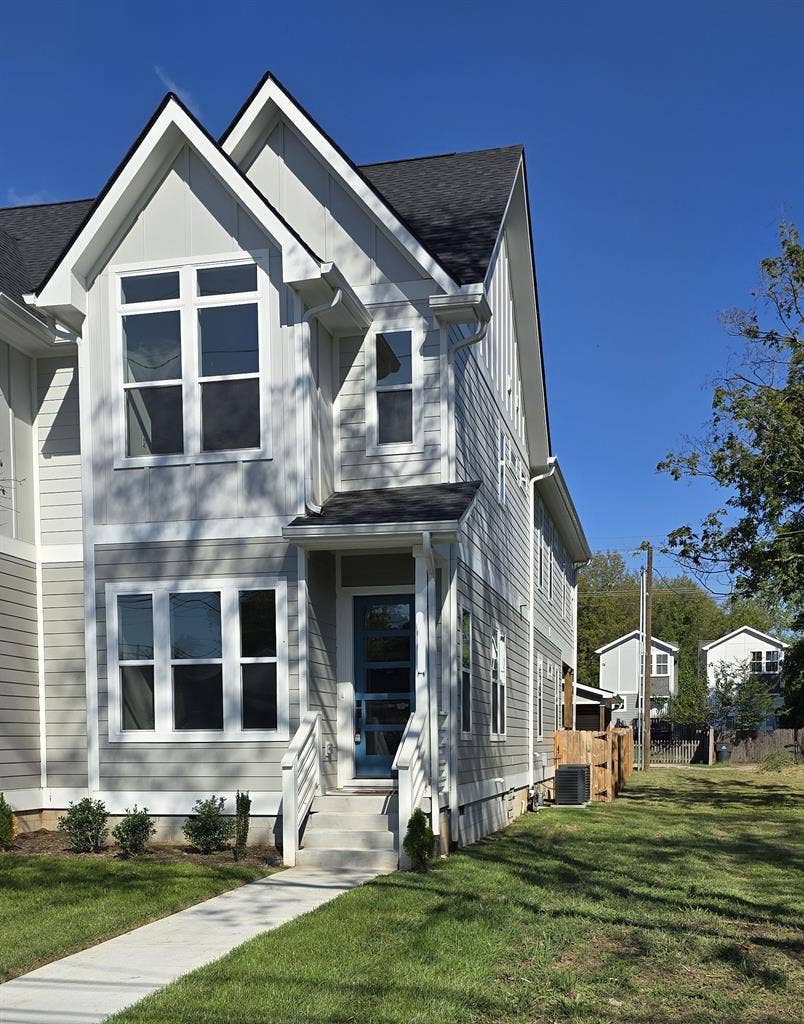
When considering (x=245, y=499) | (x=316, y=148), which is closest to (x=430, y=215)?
(x=316, y=148)

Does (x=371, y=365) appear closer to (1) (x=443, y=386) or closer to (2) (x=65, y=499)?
(1) (x=443, y=386)

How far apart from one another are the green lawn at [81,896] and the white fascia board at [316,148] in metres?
6.76

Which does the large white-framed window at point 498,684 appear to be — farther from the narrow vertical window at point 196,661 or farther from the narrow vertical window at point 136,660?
the narrow vertical window at point 136,660

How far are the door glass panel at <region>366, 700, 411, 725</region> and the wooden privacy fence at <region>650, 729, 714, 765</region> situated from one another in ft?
98.4

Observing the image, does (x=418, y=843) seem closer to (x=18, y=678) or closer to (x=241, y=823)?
(x=241, y=823)

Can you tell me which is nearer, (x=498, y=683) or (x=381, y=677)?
(x=381, y=677)

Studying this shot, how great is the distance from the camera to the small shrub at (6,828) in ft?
34.5

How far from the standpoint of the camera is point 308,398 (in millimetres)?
11492

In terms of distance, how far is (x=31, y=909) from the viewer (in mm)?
7910

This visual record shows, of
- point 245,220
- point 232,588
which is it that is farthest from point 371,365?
point 232,588

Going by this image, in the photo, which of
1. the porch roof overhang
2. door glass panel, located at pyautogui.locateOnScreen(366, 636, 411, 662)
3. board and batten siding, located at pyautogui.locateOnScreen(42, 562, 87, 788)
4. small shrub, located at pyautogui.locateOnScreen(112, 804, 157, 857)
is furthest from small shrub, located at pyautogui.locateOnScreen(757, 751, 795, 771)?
small shrub, located at pyautogui.locateOnScreen(112, 804, 157, 857)

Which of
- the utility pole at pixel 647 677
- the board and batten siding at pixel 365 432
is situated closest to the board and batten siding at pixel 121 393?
the board and batten siding at pixel 365 432

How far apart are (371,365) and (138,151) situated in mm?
3470

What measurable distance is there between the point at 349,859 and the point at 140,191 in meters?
7.63
